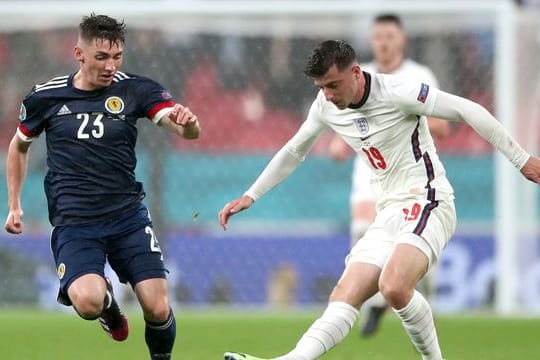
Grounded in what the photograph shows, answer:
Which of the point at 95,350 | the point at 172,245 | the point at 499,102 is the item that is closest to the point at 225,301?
the point at 172,245

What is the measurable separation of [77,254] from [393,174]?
6.01 feet

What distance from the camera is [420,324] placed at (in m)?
7.17

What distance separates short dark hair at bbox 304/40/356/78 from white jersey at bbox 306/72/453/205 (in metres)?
0.24

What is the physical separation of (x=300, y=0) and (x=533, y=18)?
3725 millimetres

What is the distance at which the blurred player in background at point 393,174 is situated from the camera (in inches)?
277

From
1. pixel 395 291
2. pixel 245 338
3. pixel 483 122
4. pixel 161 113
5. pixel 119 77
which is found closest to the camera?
pixel 395 291

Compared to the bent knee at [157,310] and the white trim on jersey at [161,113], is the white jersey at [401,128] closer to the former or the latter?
the white trim on jersey at [161,113]

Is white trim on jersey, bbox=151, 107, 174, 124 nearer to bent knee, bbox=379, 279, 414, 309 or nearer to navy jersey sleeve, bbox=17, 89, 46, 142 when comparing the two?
navy jersey sleeve, bbox=17, 89, 46, 142

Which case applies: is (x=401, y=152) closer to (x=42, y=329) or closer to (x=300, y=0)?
(x=42, y=329)

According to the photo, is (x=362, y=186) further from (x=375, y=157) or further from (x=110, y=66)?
(x=110, y=66)

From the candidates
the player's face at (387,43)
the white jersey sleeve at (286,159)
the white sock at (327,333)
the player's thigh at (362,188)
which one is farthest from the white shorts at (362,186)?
the white sock at (327,333)

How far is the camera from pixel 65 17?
1406 cm

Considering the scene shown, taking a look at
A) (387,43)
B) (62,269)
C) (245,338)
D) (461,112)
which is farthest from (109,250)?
(387,43)

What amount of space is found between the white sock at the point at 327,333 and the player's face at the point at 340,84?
3.65 ft
